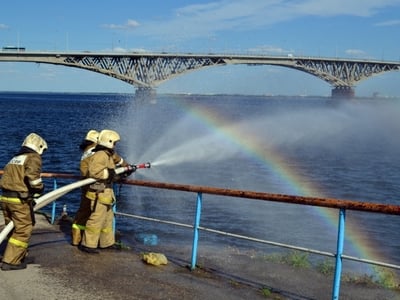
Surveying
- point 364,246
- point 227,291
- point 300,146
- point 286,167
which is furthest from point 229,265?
point 300,146

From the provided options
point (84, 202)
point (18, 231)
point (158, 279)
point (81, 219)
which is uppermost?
point (84, 202)

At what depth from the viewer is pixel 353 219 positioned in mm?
18859

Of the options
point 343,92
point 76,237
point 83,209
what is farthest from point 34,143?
point 343,92

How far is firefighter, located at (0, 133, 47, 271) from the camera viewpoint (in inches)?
273

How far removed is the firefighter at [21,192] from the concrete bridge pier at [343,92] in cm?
14603

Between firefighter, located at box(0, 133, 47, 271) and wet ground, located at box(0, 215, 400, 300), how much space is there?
28cm

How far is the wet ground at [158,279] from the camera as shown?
6422mm

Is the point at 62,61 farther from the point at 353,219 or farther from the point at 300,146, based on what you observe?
the point at 353,219

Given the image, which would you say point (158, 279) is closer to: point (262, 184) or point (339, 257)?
point (339, 257)

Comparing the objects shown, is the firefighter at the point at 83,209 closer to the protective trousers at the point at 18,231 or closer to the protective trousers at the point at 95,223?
the protective trousers at the point at 95,223

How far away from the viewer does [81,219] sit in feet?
28.0

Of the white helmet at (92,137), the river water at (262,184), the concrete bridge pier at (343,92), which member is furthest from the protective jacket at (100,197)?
the concrete bridge pier at (343,92)

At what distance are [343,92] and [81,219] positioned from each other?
14782cm

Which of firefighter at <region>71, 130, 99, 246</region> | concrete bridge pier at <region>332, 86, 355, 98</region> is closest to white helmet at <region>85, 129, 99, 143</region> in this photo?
firefighter at <region>71, 130, 99, 246</region>
